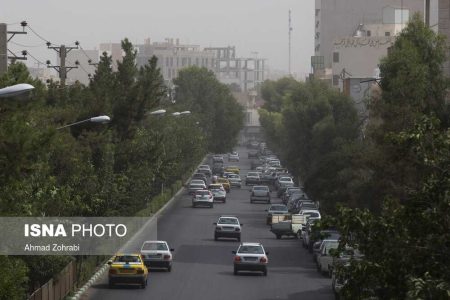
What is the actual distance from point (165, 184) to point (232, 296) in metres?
58.6

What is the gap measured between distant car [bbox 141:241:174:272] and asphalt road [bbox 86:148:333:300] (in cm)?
37

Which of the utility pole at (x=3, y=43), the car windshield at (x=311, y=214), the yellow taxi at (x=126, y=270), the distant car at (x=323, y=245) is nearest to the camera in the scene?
the yellow taxi at (x=126, y=270)

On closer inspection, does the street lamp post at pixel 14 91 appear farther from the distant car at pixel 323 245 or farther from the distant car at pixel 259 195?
the distant car at pixel 259 195

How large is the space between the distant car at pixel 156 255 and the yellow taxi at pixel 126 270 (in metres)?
5.45

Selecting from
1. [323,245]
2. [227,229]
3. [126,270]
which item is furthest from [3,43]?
[227,229]

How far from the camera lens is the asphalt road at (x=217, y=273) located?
44.7m

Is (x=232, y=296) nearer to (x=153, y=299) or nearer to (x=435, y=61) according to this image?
(x=153, y=299)

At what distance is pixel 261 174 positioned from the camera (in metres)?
132

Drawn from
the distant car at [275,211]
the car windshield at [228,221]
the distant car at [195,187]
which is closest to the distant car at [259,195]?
the distant car at [195,187]

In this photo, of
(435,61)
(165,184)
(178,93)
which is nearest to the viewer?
(435,61)

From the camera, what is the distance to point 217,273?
171 ft

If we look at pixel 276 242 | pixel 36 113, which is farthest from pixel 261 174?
pixel 36 113

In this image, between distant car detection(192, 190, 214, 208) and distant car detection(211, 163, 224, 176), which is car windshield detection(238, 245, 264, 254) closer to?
distant car detection(192, 190, 214, 208)

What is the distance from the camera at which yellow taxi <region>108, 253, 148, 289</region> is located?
4581cm
